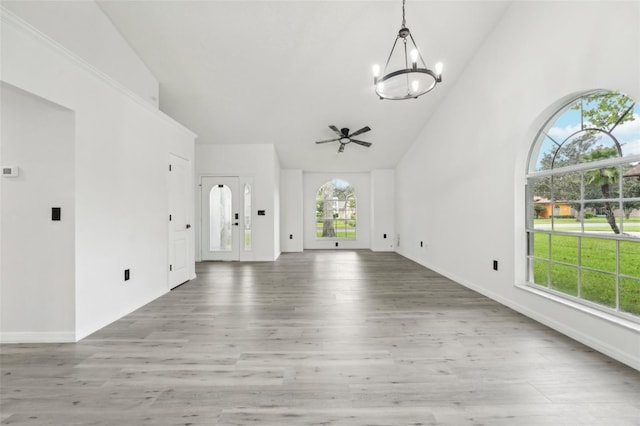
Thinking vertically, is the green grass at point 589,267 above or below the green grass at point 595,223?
below

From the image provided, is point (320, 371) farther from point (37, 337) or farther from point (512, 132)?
point (512, 132)

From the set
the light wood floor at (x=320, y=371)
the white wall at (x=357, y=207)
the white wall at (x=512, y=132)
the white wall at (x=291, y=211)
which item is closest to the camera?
the light wood floor at (x=320, y=371)

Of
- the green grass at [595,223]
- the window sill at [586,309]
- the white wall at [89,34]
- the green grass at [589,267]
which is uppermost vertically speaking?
the white wall at [89,34]

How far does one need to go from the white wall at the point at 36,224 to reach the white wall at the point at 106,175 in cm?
9

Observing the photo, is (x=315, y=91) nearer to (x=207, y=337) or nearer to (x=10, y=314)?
(x=207, y=337)

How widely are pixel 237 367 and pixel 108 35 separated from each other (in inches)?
157

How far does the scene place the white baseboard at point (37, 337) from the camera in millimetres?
2545

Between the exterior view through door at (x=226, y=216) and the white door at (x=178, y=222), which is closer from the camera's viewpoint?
the white door at (x=178, y=222)

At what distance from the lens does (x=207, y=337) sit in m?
2.64

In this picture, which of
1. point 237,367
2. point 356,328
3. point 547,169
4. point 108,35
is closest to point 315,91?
point 108,35

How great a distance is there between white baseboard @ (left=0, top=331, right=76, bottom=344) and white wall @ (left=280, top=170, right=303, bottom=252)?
594cm

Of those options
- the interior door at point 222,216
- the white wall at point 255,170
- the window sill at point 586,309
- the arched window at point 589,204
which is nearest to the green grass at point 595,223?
the arched window at point 589,204

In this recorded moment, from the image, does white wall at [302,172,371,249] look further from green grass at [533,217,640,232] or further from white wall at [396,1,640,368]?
green grass at [533,217,640,232]

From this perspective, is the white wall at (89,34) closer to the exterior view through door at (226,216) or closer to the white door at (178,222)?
the white door at (178,222)
